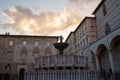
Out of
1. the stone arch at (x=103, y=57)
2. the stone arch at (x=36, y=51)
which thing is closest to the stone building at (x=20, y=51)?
the stone arch at (x=36, y=51)

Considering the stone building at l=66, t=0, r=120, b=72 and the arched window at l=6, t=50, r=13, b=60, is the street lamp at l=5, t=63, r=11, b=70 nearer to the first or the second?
the arched window at l=6, t=50, r=13, b=60

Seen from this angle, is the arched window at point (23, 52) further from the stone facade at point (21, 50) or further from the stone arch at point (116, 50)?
the stone arch at point (116, 50)

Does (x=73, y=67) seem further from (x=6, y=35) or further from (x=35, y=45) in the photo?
(x=6, y=35)

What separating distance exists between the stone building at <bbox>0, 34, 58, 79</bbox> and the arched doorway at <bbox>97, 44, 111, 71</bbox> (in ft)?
40.1

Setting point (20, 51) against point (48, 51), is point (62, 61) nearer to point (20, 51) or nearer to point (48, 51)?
point (48, 51)

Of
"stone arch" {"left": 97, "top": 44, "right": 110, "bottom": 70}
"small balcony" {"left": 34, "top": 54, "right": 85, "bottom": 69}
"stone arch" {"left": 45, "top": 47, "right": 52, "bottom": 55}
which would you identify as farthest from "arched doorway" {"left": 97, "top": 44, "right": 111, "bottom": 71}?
"stone arch" {"left": 45, "top": 47, "right": 52, "bottom": 55}

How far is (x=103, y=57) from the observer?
64.0ft

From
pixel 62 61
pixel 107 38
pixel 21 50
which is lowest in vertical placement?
pixel 62 61

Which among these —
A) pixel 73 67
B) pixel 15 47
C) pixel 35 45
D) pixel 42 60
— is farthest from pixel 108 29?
pixel 15 47

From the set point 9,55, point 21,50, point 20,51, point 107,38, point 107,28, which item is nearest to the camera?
point 107,38

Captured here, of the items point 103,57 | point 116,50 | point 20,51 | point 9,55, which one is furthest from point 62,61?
point 9,55

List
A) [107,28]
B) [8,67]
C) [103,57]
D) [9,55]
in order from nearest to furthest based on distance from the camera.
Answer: [103,57]
[107,28]
[8,67]
[9,55]

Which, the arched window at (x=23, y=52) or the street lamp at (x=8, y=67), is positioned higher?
the arched window at (x=23, y=52)

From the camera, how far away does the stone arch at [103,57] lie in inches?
727
